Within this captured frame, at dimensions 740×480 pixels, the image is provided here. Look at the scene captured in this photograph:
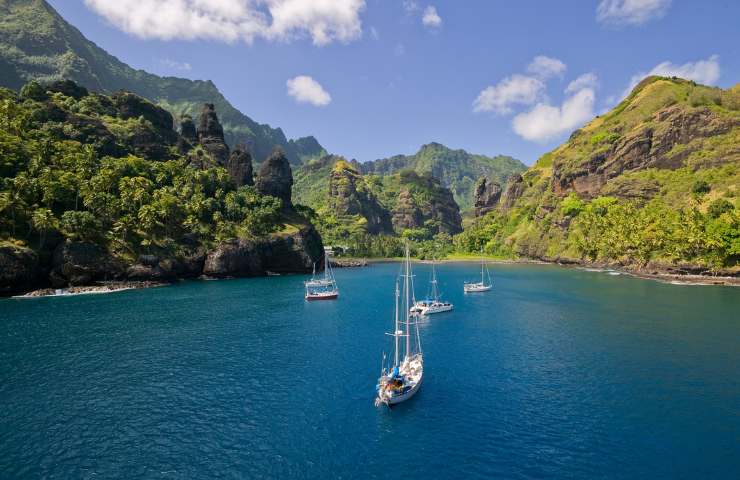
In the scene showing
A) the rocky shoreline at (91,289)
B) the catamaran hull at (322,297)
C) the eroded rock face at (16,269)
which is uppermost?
the eroded rock face at (16,269)

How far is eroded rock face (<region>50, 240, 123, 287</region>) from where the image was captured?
12362cm

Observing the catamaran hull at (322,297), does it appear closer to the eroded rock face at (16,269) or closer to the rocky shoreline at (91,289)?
the rocky shoreline at (91,289)

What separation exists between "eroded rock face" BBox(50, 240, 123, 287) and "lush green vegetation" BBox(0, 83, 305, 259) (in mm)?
3414

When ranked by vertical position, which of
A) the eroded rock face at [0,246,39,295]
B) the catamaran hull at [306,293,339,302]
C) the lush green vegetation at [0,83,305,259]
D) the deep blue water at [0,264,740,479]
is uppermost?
the lush green vegetation at [0,83,305,259]

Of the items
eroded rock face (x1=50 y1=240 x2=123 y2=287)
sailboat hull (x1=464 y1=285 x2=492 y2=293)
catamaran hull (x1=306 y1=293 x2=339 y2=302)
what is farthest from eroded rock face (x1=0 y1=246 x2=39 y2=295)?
sailboat hull (x1=464 y1=285 x2=492 y2=293)

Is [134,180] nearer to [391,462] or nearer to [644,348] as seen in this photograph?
[391,462]

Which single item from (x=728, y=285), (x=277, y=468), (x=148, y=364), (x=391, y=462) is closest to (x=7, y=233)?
(x=148, y=364)

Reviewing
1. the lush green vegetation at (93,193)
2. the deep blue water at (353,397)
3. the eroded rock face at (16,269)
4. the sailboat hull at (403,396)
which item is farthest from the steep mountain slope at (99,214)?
the sailboat hull at (403,396)

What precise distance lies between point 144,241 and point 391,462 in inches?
5545

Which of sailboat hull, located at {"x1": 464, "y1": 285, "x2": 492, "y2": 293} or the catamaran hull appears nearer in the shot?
the catamaran hull

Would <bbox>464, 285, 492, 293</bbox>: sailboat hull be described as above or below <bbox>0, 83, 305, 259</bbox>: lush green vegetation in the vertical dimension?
below

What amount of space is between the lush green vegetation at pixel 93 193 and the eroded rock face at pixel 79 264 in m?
3.41

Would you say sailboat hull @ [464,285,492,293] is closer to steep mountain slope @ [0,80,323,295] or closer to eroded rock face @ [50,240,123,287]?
steep mountain slope @ [0,80,323,295]

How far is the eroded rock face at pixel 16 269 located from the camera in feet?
363
